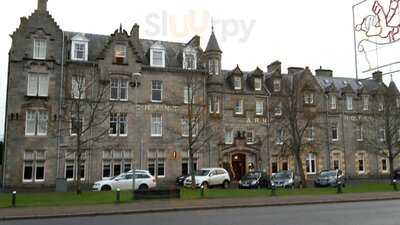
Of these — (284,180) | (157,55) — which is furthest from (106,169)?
(284,180)

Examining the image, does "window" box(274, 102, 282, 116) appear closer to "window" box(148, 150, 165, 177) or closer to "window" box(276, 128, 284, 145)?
"window" box(276, 128, 284, 145)

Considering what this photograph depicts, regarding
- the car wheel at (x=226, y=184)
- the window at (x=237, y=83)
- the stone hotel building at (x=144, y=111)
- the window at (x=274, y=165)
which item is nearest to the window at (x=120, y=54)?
the stone hotel building at (x=144, y=111)

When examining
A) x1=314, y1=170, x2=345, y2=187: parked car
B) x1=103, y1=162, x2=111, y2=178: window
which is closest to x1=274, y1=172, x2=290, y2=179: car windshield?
x1=314, y1=170, x2=345, y2=187: parked car

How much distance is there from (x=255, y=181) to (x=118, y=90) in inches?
659

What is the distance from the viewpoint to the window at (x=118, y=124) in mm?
46119

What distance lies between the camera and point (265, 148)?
176 feet

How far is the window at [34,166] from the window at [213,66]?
65.6 ft

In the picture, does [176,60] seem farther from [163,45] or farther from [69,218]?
[69,218]

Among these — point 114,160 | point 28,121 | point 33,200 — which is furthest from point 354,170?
point 33,200

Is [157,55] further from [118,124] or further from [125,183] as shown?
[125,183]

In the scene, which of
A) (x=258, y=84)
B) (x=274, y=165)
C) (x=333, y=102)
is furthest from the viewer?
(x=333, y=102)

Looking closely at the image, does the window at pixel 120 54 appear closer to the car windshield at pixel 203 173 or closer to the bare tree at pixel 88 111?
the bare tree at pixel 88 111

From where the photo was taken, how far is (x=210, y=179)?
40.2 metres

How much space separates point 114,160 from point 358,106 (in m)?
34.2
